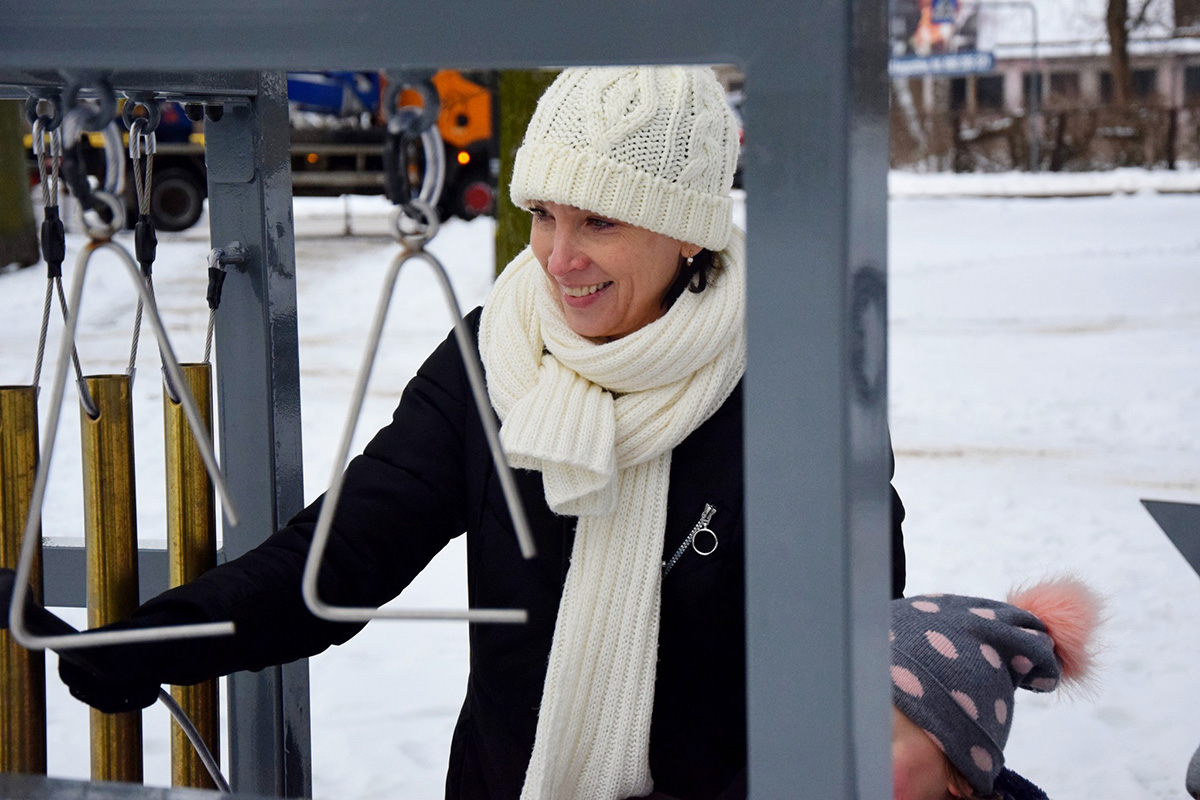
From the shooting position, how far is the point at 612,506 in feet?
5.27

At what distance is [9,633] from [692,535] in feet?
2.55

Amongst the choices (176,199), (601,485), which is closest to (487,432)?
(601,485)

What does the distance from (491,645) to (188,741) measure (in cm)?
39

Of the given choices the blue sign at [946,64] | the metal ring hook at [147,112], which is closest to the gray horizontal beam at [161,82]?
the metal ring hook at [147,112]

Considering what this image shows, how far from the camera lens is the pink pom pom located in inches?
70.7

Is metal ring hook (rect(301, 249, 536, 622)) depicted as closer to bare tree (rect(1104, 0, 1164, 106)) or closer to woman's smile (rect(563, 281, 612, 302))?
woman's smile (rect(563, 281, 612, 302))

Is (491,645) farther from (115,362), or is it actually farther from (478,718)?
(115,362)

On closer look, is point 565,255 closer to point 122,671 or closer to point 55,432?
point 122,671

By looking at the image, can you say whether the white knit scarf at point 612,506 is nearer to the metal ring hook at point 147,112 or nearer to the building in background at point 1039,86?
the metal ring hook at point 147,112

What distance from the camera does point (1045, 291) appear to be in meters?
10.5

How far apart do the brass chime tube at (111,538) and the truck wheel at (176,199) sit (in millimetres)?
13578

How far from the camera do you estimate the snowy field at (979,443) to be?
321cm

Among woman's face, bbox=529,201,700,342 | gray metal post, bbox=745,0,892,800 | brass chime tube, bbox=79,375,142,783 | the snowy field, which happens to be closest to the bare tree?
the snowy field

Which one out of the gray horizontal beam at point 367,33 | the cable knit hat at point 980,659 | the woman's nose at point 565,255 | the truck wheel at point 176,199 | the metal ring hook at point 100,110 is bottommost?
the cable knit hat at point 980,659
